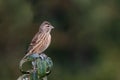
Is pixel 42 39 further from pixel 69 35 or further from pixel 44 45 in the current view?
pixel 69 35

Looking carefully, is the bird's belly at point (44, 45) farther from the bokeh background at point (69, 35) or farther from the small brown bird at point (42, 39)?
the bokeh background at point (69, 35)

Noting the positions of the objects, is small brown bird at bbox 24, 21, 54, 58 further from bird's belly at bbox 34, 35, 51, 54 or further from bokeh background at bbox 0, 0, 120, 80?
bokeh background at bbox 0, 0, 120, 80

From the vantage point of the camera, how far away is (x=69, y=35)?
54.1 ft

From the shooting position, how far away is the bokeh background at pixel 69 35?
1539cm

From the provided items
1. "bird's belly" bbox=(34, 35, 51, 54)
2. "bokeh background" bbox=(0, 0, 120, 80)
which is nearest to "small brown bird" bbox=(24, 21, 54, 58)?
"bird's belly" bbox=(34, 35, 51, 54)

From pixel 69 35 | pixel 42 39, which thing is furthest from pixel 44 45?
pixel 69 35

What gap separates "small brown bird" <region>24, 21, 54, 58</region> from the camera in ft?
23.6

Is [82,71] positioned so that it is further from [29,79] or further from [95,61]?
[29,79]

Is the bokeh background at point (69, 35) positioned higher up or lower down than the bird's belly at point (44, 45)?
higher up

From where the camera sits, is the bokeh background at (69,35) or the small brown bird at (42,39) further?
the bokeh background at (69,35)

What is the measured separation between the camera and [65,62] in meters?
16.5

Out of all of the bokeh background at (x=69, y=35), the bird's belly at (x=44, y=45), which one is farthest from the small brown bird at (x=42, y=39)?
the bokeh background at (x=69, y=35)

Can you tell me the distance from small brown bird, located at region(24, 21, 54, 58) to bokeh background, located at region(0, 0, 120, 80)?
7461 mm

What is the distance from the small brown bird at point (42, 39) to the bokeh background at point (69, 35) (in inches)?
294
